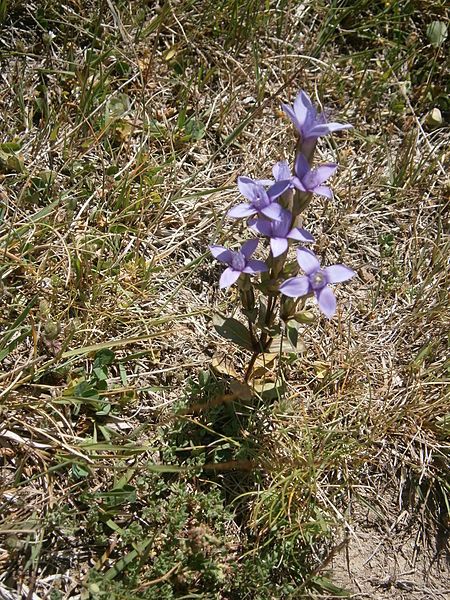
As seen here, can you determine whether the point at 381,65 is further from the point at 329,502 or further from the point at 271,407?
the point at 329,502

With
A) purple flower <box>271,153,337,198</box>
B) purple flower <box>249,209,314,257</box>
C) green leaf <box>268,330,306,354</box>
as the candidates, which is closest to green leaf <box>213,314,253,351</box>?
green leaf <box>268,330,306,354</box>

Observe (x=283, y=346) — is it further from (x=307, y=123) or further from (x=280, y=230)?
(x=307, y=123)

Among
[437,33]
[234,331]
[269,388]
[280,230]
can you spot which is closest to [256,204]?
[280,230]

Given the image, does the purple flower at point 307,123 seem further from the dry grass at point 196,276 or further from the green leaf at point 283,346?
the dry grass at point 196,276

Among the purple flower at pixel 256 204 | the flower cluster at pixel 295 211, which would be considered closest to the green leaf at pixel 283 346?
the flower cluster at pixel 295 211

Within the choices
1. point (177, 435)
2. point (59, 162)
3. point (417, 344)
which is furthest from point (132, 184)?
point (417, 344)

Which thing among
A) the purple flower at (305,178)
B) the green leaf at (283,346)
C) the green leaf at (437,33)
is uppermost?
the purple flower at (305,178)

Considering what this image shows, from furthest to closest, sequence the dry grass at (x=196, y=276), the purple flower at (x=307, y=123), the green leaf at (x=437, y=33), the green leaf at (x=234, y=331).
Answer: the green leaf at (x=437, y=33) < the green leaf at (x=234, y=331) < the dry grass at (x=196, y=276) < the purple flower at (x=307, y=123)
